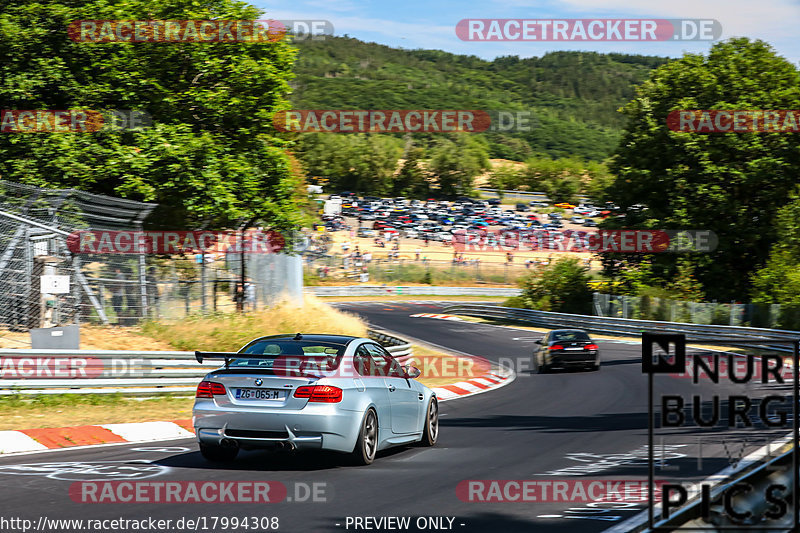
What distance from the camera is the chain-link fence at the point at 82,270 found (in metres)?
17.1

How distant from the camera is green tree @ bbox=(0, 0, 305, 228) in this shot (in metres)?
22.1

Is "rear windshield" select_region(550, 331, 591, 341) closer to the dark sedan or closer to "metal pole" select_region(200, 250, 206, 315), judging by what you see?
the dark sedan

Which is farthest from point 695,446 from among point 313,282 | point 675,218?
point 313,282

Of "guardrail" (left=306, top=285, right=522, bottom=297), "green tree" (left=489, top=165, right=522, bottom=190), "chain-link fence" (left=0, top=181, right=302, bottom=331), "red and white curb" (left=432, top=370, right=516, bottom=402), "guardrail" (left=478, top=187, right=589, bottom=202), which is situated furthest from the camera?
"green tree" (left=489, top=165, right=522, bottom=190)

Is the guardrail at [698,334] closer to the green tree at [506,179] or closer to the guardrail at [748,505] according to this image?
the guardrail at [748,505]

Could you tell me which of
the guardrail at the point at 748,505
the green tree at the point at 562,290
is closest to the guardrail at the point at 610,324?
the green tree at the point at 562,290

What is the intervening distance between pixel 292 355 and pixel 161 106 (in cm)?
1616

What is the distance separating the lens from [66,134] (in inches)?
879

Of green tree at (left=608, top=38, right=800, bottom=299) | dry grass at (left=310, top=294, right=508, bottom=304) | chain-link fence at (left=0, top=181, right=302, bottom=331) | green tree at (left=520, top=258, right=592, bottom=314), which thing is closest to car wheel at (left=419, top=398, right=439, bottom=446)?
chain-link fence at (left=0, top=181, right=302, bottom=331)

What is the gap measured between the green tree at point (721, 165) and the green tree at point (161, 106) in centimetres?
2167

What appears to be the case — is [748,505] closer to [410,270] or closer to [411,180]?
[410,270]

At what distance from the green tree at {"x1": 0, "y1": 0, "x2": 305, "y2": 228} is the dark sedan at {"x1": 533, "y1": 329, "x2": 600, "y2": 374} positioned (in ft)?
26.9

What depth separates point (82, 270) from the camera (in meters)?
18.6

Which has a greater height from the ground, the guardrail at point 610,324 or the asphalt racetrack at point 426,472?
the asphalt racetrack at point 426,472
